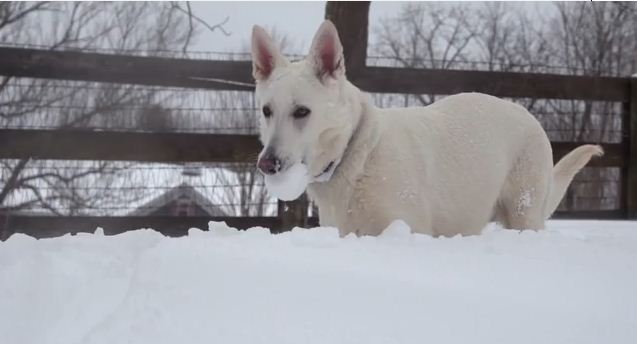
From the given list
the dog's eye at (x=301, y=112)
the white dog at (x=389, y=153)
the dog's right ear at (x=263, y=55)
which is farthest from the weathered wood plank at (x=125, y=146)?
the dog's eye at (x=301, y=112)

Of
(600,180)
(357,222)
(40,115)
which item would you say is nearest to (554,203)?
(357,222)

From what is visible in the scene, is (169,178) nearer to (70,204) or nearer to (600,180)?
(70,204)

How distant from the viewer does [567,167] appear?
Result: 11.7ft

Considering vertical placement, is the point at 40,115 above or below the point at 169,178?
above

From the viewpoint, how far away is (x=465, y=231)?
9.39 ft

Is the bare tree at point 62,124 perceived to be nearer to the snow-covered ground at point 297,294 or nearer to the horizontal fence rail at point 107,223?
the horizontal fence rail at point 107,223

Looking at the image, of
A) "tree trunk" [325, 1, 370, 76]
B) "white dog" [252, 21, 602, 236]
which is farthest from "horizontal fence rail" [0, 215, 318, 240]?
"white dog" [252, 21, 602, 236]

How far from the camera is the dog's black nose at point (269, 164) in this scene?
2.31 meters

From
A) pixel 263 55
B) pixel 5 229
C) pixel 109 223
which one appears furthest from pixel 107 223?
pixel 263 55

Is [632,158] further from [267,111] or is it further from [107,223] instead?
[107,223]

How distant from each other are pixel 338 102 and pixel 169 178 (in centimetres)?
270

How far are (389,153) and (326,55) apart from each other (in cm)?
55

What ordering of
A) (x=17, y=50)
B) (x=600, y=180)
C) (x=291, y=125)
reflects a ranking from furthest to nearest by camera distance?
(x=600, y=180)
(x=17, y=50)
(x=291, y=125)

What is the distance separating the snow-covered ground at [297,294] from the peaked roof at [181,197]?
3.24 meters
